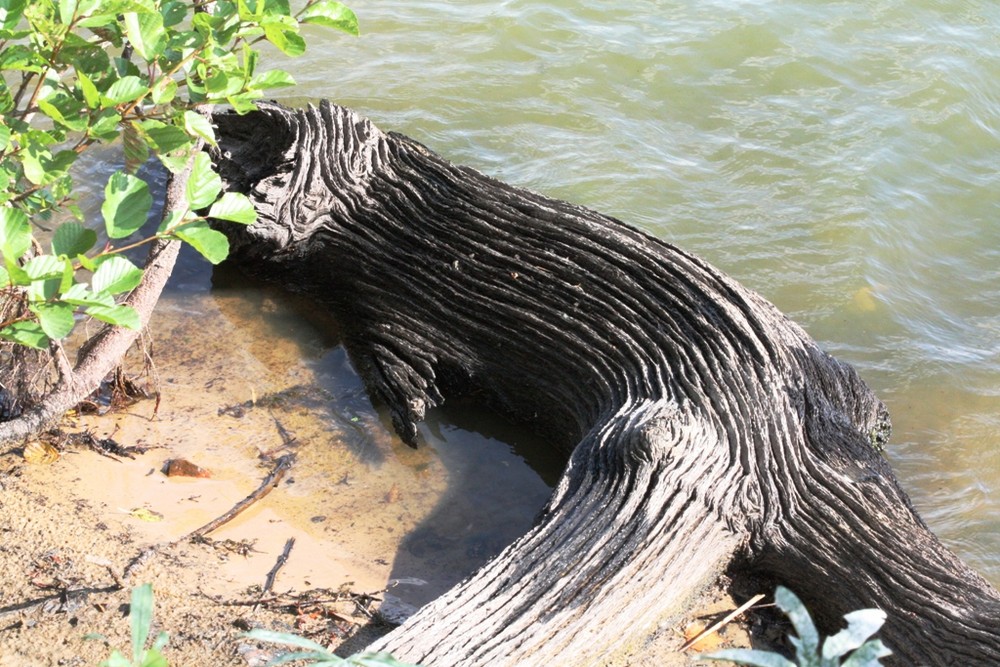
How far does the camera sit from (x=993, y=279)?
6066 mm

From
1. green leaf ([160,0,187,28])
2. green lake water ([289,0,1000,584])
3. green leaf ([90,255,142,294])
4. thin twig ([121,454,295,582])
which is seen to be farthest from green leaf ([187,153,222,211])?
green lake water ([289,0,1000,584])

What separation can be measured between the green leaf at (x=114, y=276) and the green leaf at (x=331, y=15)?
2.81ft

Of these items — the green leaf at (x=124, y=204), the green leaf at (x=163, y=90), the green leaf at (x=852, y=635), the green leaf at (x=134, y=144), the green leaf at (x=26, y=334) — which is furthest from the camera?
the green leaf at (x=134, y=144)

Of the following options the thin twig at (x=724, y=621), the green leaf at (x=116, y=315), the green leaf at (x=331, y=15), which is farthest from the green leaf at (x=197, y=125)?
the thin twig at (x=724, y=621)

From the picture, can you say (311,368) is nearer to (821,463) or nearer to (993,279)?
A: (821,463)

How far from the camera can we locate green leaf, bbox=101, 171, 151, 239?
95.3 inches

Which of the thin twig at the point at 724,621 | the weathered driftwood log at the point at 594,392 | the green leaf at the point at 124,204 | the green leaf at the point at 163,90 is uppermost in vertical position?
the green leaf at the point at 163,90

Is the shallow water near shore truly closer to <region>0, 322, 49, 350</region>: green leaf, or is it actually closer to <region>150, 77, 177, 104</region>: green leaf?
<region>0, 322, 49, 350</region>: green leaf

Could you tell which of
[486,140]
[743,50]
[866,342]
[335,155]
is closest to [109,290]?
[335,155]

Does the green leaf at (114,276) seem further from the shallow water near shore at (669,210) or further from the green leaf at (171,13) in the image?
the shallow water near shore at (669,210)

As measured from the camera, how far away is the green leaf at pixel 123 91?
2.64 meters

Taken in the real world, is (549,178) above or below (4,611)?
above

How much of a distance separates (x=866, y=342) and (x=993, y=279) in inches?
44.9

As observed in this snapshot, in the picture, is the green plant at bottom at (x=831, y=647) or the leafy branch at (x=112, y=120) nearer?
the green plant at bottom at (x=831, y=647)
